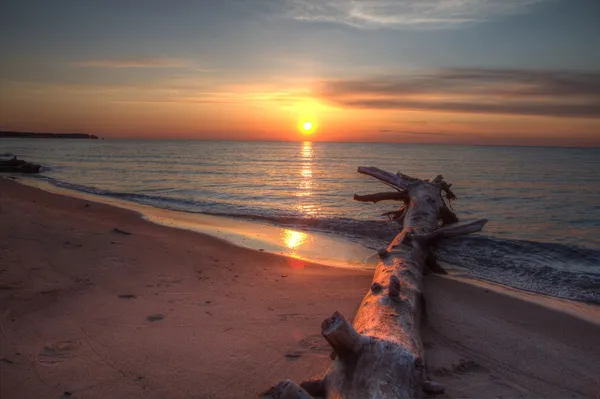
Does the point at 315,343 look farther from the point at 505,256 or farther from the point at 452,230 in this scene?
the point at 505,256

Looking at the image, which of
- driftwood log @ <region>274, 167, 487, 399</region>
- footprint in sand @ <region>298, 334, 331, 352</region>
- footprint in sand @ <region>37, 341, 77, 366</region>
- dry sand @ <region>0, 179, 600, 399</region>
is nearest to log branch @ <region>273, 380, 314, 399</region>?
driftwood log @ <region>274, 167, 487, 399</region>

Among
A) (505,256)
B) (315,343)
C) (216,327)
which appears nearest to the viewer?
(315,343)

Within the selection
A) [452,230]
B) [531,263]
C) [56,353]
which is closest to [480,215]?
[531,263]

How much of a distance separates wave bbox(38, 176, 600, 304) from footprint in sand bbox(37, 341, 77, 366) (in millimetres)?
6587

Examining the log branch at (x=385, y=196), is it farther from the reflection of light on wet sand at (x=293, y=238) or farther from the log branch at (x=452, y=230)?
the log branch at (x=452, y=230)

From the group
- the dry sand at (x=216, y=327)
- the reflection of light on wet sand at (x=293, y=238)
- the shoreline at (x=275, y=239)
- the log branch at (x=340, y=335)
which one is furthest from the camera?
the reflection of light on wet sand at (x=293, y=238)

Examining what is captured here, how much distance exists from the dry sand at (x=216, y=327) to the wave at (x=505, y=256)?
100cm

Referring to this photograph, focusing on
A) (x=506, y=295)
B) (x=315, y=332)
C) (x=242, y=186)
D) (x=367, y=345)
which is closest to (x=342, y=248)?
(x=506, y=295)

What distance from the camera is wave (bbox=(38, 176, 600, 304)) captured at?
291 inches

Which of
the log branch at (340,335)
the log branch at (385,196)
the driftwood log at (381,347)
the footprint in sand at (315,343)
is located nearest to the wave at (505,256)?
the log branch at (385,196)

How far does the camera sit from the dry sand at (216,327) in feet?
11.7

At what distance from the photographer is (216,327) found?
179 inches

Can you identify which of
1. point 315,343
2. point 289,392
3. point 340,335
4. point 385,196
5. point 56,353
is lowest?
point 315,343

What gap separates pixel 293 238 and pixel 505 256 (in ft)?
16.4
